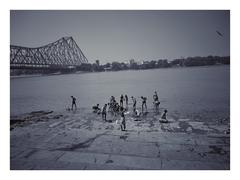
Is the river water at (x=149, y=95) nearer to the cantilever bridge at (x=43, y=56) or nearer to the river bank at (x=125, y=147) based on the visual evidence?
the river bank at (x=125, y=147)

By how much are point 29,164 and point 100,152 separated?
206cm

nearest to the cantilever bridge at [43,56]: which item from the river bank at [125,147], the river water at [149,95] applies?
the river water at [149,95]

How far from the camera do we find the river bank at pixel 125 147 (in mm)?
5082

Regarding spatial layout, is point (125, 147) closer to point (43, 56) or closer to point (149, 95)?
point (149, 95)

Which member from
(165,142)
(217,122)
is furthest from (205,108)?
(165,142)

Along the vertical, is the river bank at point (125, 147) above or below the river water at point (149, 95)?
below

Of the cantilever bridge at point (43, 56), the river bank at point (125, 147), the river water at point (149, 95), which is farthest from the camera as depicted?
the cantilever bridge at point (43, 56)

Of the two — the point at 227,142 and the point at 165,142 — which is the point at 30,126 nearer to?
the point at 165,142

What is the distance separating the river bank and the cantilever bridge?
46.5 meters

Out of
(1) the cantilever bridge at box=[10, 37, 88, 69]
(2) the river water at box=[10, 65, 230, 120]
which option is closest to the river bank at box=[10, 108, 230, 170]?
(2) the river water at box=[10, 65, 230, 120]

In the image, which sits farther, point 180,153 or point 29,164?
point 180,153

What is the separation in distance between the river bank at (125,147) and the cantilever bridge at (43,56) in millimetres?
46510

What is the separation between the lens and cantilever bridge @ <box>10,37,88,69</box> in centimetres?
5679
